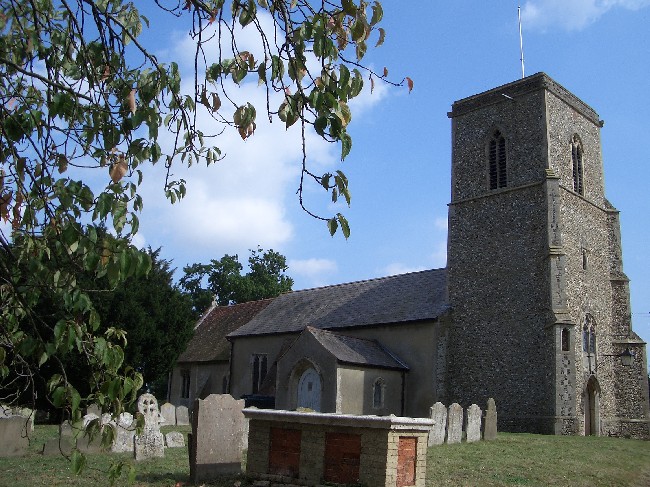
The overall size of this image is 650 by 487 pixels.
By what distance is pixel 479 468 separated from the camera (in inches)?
459

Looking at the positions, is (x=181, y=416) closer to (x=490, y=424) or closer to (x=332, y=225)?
(x=490, y=424)

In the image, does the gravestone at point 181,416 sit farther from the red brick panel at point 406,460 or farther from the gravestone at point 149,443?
the red brick panel at point 406,460

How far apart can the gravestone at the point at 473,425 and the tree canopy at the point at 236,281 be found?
34.0 metres

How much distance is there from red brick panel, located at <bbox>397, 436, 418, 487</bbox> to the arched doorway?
16498 mm

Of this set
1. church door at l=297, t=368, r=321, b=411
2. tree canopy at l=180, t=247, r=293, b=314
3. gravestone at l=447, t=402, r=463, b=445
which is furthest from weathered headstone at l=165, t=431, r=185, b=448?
tree canopy at l=180, t=247, r=293, b=314

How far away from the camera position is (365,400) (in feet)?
76.2

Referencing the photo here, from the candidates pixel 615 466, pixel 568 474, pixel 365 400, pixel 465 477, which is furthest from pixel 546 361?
pixel 465 477

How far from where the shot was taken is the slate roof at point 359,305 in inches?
1032

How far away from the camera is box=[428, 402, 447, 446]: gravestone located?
55.1 feet

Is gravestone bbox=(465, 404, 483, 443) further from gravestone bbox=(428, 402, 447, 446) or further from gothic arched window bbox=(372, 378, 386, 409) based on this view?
gothic arched window bbox=(372, 378, 386, 409)

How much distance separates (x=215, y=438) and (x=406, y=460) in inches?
128

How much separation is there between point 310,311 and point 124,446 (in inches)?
682

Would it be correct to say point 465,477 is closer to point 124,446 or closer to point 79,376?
point 124,446

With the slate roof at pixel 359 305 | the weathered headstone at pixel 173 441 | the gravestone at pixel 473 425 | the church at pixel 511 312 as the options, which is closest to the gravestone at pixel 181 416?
the church at pixel 511 312
